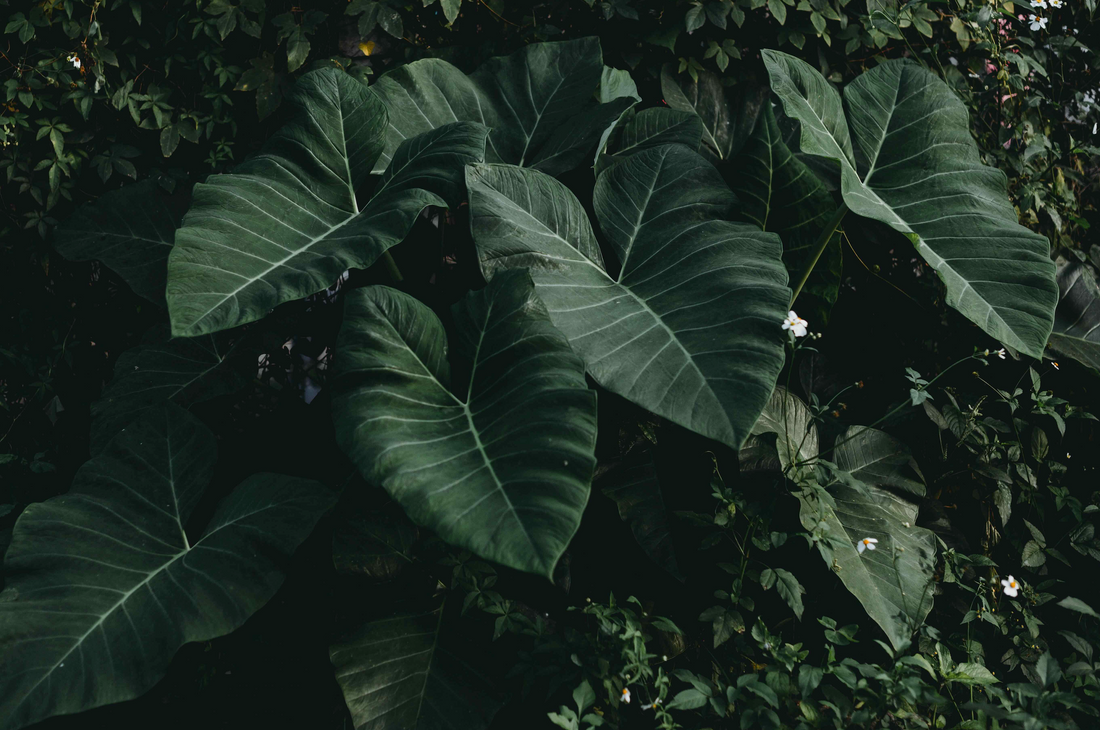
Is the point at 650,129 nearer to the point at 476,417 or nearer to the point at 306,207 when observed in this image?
the point at 306,207

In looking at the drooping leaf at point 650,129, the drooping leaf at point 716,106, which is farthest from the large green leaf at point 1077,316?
the drooping leaf at point 650,129

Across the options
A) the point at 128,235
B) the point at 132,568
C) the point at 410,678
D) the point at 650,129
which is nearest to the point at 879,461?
the point at 650,129

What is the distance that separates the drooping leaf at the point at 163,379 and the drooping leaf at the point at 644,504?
38.8 inches

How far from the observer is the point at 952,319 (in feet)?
7.24

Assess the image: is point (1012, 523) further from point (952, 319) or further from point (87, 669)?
point (87, 669)

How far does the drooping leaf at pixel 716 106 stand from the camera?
2236 mm

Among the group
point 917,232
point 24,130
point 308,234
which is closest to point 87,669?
point 308,234

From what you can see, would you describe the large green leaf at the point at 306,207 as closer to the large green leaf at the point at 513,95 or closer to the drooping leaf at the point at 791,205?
the large green leaf at the point at 513,95

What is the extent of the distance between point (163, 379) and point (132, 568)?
0.63 m

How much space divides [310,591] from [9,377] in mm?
1231

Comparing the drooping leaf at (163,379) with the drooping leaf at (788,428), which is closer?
the drooping leaf at (788,428)

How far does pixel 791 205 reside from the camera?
1.95 m

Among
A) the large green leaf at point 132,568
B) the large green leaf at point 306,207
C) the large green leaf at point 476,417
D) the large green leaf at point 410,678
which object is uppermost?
the large green leaf at point 306,207

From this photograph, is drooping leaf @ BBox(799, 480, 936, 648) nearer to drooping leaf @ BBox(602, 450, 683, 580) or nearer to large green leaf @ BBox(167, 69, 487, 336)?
drooping leaf @ BBox(602, 450, 683, 580)
